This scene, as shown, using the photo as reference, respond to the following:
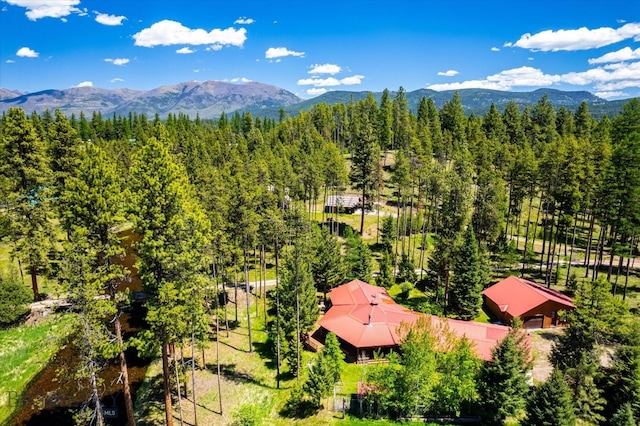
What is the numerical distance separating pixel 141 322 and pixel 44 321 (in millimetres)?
9625

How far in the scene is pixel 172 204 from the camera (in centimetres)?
2264

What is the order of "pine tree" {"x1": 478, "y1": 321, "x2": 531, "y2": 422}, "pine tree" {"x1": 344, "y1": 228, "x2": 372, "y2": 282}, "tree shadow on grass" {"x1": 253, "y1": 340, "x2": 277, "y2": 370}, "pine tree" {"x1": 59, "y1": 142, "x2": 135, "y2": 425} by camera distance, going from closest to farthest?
"pine tree" {"x1": 59, "y1": 142, "x2": 135, "y2": 425} → "pine tree" {"x1": 478, "y1": 321, "x2": 531, "y2": 422} → "tree shadow on grass" {"x1": 253, "y1": 340, "x2": 277, "y2": 370} → "pine tree" {"x1": 344, "y1": 228, "x2": 372, "y2": 282}

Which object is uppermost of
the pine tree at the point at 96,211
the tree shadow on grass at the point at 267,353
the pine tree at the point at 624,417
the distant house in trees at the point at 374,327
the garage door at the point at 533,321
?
the pine tree at the point at 96,211

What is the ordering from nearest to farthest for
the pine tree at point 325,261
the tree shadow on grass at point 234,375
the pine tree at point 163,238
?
the pine tree at point 163,238 < the tree shadow on grass at point 234,375 < the pine tree at point 325,261

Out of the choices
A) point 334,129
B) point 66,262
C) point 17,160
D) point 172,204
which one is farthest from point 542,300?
point 334,129

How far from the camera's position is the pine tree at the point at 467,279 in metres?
43.6

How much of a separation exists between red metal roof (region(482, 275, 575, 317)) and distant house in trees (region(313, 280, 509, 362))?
18.8 ft

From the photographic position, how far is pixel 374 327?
38625 millimetres

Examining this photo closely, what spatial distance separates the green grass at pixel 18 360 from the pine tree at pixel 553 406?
3289cm

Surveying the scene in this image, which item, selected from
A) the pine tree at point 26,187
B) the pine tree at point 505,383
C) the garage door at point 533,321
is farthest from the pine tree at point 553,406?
the pine tree at point 26,187

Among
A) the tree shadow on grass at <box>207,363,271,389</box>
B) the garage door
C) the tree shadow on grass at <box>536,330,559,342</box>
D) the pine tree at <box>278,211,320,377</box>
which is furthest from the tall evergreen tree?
the tree shadow on grass at <box>536,330,559,342</box>

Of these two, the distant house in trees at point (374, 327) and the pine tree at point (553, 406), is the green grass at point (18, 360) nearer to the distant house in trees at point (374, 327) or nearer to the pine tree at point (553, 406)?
the distant house in trees at point (374, 327)

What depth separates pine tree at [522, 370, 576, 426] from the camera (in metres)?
24.3

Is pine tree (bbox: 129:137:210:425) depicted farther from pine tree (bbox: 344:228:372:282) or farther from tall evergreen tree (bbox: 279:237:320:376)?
pine tree (bbox: 344:228:372:282)
